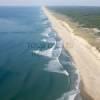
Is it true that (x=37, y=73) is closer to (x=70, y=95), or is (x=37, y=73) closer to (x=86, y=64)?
(x=86, y=64)

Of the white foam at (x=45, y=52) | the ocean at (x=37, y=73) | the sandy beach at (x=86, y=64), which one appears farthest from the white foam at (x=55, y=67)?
the white foam at (x=45, y=52)

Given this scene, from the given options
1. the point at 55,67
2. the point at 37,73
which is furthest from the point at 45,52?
the point at 37,73

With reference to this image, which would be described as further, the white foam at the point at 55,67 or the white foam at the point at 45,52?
the white foam at the point at 45,52

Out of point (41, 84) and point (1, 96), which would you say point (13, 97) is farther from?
point (41, 84)

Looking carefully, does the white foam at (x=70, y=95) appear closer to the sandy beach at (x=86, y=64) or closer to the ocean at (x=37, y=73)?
the ocean at (x=37, y=73)

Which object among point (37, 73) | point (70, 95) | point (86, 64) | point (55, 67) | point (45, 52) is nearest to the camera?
point (70, 95)

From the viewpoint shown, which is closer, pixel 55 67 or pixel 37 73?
pixel 37 73

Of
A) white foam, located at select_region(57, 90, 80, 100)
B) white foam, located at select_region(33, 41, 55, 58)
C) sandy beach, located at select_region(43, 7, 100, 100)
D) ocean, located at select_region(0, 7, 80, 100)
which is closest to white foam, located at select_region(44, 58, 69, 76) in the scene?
ocean, located at select_region(0, 7, 80, 100)

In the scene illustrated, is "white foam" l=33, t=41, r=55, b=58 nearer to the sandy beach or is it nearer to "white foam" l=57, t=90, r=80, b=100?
the sandy beach
